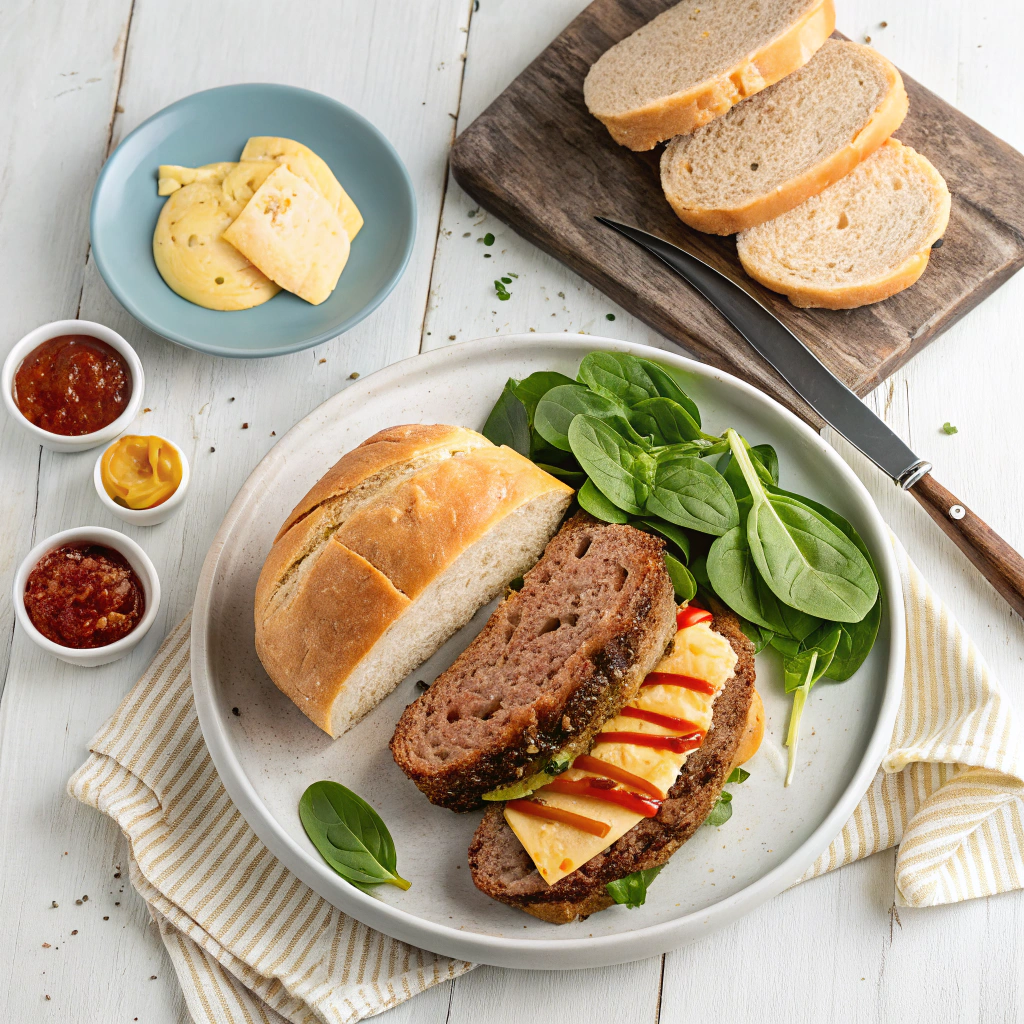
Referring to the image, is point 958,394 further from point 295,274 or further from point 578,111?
point 295,274

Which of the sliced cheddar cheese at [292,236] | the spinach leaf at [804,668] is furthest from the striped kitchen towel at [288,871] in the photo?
the sliced cheddar cheese at [292,236]

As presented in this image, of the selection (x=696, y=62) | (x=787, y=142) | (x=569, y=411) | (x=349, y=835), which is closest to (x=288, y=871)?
(x=349, y=835)

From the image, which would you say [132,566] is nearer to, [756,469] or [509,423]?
[509,423]

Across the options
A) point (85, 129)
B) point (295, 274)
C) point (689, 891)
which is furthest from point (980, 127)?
point (85, 129)

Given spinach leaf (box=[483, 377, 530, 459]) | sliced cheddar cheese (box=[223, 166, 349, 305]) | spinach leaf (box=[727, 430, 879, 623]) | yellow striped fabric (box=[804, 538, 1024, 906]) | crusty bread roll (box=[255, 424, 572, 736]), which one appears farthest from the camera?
sliced cheddar cheese (box=[223, 166, 349, 305])

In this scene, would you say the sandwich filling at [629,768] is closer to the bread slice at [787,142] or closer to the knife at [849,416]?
the knife at [849,416]

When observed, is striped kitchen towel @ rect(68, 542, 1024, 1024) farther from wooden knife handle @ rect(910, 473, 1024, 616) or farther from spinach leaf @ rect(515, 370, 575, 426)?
spinach leaf @ rect(515, 370, 575, 426)

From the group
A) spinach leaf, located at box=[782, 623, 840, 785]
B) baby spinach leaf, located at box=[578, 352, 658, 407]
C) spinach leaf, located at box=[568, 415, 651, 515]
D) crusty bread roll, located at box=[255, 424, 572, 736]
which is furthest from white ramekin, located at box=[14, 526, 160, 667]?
spinach leaf, located at box=[782, 623, 840, 785]
